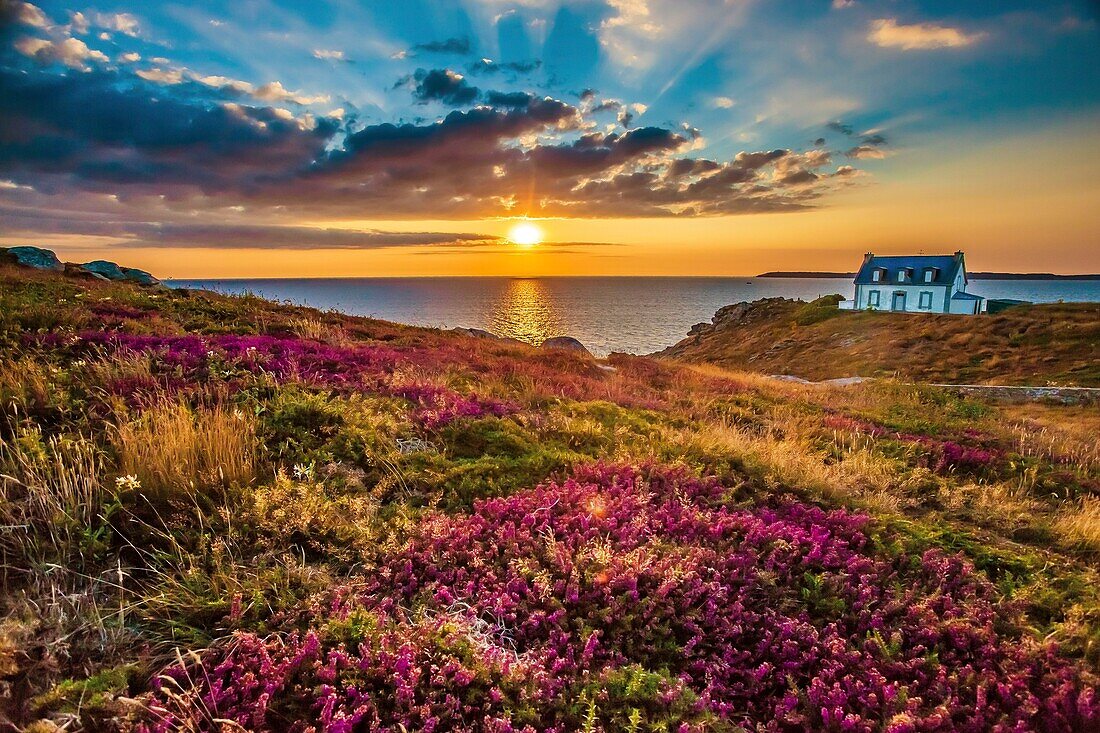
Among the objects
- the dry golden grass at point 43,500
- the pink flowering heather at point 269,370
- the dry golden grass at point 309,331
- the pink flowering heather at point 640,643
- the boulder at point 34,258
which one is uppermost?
the boulder at point 34,258

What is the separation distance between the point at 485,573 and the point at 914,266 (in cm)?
8706

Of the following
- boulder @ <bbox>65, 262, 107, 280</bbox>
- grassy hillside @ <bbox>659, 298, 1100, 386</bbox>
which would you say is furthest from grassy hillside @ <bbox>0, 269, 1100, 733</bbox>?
grassy hillside @ <bbox>659, 298, 1100, 386</bbox>

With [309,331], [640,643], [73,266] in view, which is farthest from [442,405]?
[73,266]

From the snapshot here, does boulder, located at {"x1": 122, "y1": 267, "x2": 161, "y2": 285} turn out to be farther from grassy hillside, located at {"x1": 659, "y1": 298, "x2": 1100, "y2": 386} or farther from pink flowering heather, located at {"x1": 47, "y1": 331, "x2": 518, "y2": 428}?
grassy hillside, located at {"x1": 659, "y1": 298, "x2": 1100, "y2": 386}

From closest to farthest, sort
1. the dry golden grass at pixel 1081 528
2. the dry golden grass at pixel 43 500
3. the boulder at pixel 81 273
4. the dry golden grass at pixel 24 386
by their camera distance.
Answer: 1. the dry golden grass at pixel 43 500
2. the dry golden grass at pixel 1081 528
3. the dry golden grass at pixel 24 386
4. the boulder at pixel 81 273

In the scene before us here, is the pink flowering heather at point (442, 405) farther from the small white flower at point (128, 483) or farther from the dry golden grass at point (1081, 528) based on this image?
the dry golden grass at point (1081, 528)

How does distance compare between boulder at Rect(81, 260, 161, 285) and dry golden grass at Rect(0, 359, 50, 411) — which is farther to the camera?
boulder at Rect(81, 260, 161, 285)

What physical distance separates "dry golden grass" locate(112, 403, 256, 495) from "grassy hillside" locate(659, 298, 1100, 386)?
3640cm

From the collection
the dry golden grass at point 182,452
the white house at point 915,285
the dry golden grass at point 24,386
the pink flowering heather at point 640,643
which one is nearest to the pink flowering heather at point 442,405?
the dry golden grass at point 182,452

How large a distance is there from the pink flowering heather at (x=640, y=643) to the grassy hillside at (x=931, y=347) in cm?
3355

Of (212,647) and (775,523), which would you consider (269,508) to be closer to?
(212,647)

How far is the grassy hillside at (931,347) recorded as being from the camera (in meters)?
35.4

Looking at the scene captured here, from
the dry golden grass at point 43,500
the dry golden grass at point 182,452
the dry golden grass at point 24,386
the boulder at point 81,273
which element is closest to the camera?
the dry golden grass at point 43,500

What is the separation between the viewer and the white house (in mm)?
70000
